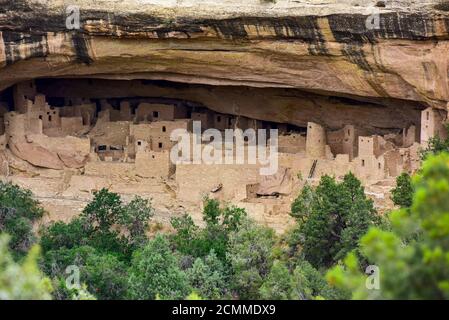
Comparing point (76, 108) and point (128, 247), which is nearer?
point (128, 247)

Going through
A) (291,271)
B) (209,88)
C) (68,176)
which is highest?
(209,88)

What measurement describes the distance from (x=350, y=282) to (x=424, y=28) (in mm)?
8368

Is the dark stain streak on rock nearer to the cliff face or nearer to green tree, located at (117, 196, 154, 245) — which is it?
the cliff face

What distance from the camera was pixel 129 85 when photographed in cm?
2322

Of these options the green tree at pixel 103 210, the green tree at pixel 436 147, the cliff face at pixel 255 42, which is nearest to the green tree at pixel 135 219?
the green tree at pixel 103 210

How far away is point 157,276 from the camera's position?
1683cm

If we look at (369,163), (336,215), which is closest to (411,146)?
(369,163)

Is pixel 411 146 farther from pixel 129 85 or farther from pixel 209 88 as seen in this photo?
pixel 129 85

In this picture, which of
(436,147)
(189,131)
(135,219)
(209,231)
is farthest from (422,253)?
(189,131)

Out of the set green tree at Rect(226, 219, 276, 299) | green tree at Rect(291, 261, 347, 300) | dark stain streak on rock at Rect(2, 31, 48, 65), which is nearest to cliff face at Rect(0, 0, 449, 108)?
dark stain streak on rock at Rect(2, 31, 48, 65)

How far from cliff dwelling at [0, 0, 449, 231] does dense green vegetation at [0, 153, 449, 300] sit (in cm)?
65

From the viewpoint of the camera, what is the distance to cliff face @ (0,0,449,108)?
59.8 ft

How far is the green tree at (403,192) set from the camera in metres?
18.0

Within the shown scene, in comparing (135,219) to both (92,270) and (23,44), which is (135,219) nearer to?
(92,270)
